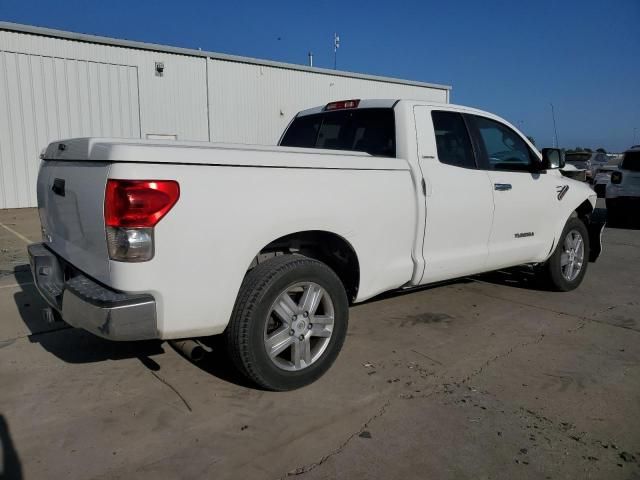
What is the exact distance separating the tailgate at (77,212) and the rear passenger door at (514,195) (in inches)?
126

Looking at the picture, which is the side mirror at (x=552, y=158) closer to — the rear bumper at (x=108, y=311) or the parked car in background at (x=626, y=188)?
the rear bumper at (x=108, y=311)

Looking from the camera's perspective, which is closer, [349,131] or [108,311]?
[108,311]

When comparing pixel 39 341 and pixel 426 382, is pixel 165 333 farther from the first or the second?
pixel 39 341

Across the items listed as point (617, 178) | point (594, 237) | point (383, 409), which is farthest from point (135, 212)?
point (617, 178)

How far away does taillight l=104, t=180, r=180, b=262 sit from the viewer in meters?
2.56

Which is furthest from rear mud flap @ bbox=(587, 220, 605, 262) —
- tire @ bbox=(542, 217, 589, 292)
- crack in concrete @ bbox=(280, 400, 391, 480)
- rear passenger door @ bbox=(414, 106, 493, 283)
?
crack in concrete @ bbox=(280, 400, 391, 480)

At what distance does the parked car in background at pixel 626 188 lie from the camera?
11.4 meters

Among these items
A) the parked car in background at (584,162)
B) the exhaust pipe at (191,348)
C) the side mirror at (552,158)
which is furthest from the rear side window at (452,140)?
the parked car in background at (584,162)

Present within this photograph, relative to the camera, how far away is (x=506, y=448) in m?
2.75

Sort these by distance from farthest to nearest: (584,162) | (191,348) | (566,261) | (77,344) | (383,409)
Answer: (584,162)
(566,261)
(77,344)
(191,348)
(383,409)

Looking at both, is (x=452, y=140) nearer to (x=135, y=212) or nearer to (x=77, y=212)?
(x=135, y=212)

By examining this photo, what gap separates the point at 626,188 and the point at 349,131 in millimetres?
9337

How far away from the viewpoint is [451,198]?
13.8 feet

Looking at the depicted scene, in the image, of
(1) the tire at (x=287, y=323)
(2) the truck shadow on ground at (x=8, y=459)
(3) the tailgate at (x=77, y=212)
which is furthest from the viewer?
(1) the tire at (x=287, y=323)
